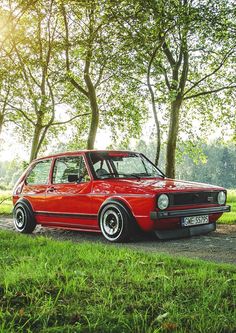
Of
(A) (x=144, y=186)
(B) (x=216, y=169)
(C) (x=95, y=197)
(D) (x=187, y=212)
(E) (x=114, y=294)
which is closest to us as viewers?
(E) (x=114, y=294)

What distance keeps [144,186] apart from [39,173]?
127 inches

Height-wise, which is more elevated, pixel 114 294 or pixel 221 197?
A: pixel 221 197

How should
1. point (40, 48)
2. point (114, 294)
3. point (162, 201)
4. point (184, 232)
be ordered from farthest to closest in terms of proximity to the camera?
point (40, 48) < point (184, 232) < point (162, 201) < point (114, 294)

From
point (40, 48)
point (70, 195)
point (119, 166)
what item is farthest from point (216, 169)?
point (70, 195)

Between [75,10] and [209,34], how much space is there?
22.0ft

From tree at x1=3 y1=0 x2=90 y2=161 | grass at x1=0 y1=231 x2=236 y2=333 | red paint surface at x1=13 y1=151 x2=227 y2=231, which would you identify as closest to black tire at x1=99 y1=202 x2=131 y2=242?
red paint surface at x1=13 y1=151 x2=227 y2=231

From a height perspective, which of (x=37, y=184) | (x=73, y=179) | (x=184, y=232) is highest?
(x=73, y=179)

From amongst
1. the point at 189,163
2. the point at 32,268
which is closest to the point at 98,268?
the point at 32,268

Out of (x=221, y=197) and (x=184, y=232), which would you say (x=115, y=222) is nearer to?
(x=184, y=232)

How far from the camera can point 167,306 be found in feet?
11.5

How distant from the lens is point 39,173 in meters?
9.99

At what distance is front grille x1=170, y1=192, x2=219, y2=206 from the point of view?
775cm

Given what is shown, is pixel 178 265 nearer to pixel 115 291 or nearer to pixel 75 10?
pixel 115 291

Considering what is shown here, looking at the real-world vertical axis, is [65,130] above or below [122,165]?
above
